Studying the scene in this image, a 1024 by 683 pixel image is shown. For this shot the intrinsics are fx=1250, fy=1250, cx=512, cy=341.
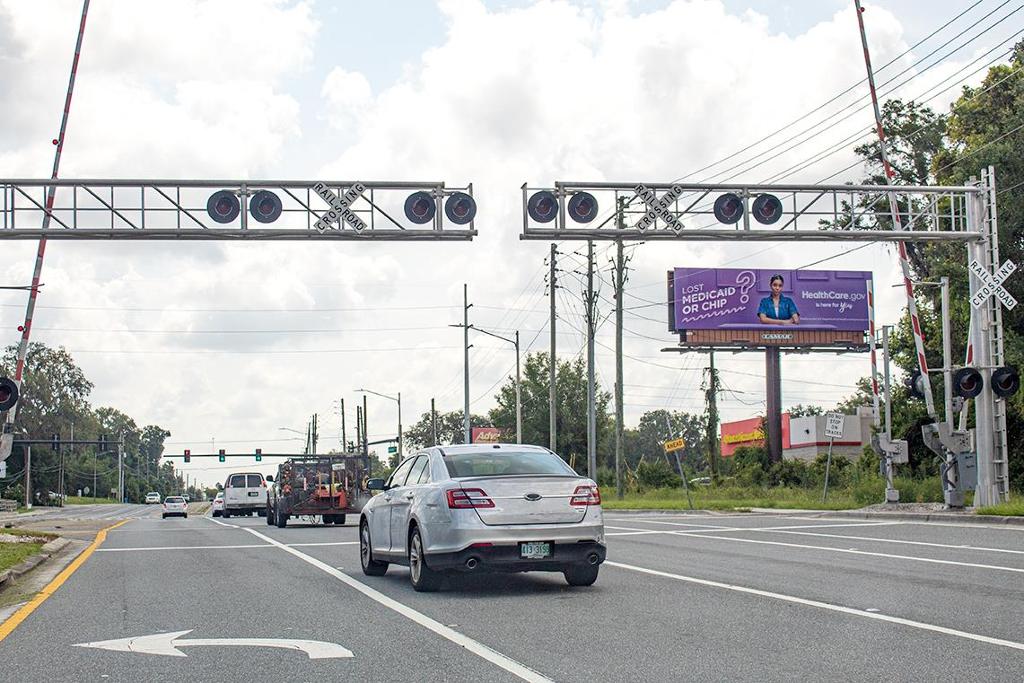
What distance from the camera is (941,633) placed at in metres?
9.33

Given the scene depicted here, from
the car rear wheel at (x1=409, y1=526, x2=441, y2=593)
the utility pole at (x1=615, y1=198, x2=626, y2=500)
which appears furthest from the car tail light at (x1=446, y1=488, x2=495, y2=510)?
the utility pole at (x1=615, y1=198, x2=626, y2=500)

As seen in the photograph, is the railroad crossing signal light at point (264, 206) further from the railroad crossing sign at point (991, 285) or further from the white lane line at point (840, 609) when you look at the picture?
the railroad crossing sign at point (991, 285)

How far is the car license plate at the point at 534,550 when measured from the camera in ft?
40.1

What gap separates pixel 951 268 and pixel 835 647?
3117cm

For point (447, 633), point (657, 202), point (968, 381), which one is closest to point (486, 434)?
point (657, 202)

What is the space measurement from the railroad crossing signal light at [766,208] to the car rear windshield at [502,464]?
596 inches

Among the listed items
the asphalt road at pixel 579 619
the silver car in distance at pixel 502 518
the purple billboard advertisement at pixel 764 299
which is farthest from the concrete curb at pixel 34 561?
the purple billboard advertisement at pixel 764 299

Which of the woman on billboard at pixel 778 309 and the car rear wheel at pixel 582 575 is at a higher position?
the woman on billboard at pixel 778 309

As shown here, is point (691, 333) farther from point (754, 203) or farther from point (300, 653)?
point (300, 653)

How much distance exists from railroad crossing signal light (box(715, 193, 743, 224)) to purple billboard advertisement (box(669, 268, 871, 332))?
36.0 metres

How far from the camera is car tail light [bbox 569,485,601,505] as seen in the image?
12597 millimetres

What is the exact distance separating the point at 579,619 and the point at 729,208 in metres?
17.8

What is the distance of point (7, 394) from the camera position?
80.5 feet

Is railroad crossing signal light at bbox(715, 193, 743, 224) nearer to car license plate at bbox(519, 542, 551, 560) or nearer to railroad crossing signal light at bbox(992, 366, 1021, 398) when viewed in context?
railroad crossing signal light at bbox(992, 366, 1021, 398)
